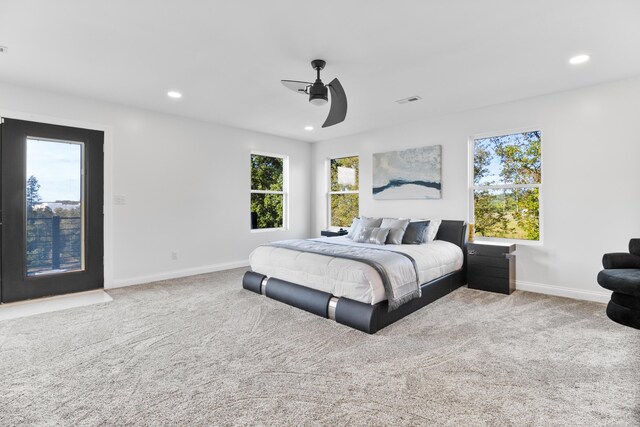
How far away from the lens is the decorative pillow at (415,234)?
455 cm

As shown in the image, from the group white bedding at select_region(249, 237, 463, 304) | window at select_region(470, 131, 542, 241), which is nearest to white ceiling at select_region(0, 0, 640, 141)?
window at select_region(470, 131, 542, 241)

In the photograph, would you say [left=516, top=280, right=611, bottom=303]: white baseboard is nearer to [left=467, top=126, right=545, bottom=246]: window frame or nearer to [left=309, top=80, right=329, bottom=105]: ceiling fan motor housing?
[left=467, top=126, right=545, bottom=246]: window frame

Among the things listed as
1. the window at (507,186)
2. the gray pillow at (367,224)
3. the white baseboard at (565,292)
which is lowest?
the white baseboard at (565,292)

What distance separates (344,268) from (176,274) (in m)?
3.21

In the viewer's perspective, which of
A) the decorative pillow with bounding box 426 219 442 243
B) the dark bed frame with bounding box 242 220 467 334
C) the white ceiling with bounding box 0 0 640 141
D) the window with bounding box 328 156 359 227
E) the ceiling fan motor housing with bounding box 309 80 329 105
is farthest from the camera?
the window with bounding box 328 156 359 227

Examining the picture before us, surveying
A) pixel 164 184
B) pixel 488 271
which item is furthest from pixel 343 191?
pixel 164 184

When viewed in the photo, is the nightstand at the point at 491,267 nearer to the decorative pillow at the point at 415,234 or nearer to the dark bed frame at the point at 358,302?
the dark bed frame at the point at 358,302

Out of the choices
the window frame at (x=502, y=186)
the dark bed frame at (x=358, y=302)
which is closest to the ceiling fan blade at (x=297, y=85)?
the dark bed frame at (x=358, y=302)

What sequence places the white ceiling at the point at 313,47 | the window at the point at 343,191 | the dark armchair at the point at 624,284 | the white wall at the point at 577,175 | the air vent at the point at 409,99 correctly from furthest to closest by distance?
the window at the point at 343,191
the air vent at the point at 409,99
the white wall at the point at 577,175
the dark armchair at the point at 624,284
the white ceiling at the point at 313,47

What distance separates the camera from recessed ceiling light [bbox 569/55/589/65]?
3.07m

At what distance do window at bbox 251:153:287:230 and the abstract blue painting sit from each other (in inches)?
78.8

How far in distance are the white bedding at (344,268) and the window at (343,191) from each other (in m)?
2.31

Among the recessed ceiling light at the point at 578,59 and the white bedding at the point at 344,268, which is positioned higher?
the recessed ceiling light at the point at 578,59

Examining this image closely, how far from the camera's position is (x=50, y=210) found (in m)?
4.04
